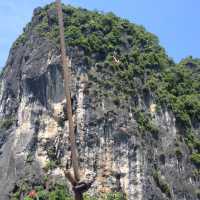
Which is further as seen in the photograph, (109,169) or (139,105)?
(139,105)

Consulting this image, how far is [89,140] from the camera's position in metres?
28.4

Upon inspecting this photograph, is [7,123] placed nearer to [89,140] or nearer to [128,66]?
[89,140]

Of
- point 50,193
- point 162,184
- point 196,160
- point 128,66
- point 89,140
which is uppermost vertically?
point 128,66

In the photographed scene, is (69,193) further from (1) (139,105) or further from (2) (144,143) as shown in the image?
(1) (139,105)

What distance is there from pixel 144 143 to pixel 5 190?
7766mm

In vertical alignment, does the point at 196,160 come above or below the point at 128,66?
below

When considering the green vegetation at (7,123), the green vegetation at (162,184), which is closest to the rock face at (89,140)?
the green vegetation at (162,184)

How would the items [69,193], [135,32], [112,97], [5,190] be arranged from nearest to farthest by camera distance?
[69,193]
[5,190]
[112,97]
[135,32]

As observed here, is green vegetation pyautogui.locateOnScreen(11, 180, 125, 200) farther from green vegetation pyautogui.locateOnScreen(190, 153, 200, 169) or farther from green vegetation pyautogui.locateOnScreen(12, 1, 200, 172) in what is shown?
green vegetation pyautogui.locateOnScreen(190, 153, 200, 169)

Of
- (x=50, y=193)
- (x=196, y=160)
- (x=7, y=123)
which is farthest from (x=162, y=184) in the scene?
(x=7, y=123)

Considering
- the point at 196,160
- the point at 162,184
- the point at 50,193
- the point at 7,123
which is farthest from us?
the point at 7,123

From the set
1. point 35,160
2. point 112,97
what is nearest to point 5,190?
point 35,160

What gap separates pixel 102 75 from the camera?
31.9m

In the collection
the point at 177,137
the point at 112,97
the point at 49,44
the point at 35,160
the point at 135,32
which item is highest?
the point at 135,32
